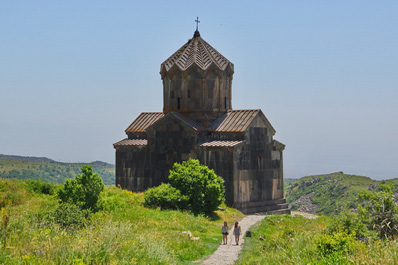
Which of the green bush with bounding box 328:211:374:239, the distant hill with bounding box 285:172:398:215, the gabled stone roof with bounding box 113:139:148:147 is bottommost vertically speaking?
the green bush with bounding box 328:211:374:239

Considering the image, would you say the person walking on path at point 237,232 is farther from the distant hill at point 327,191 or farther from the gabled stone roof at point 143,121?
the distant hill at point 327,191

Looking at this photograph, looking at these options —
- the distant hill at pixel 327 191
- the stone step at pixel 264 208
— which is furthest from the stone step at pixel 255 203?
the distant hill at pixel 327 191

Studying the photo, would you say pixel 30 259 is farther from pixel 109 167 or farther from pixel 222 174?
pixel 109 167

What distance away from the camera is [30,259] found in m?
12.5

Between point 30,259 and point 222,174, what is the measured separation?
58.1ft

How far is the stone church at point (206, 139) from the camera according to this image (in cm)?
2995

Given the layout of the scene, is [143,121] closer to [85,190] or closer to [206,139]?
[206,139]

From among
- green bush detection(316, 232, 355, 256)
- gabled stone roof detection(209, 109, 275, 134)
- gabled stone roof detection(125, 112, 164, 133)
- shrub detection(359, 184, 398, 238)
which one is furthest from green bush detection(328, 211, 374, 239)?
gabled stone roof detection(125, 112, 164, 133)

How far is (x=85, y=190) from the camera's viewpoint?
2242 cm

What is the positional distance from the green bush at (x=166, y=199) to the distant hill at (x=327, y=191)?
31156 millimetres

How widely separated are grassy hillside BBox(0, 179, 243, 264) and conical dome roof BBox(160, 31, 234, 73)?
9.19 m

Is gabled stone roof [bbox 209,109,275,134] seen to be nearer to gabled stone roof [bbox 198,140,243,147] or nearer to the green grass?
gabled stone roof [bbox 198,140,243,147]

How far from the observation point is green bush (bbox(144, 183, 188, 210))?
2586cm

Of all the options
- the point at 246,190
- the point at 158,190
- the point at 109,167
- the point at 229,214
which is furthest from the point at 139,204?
the point at 109,167
